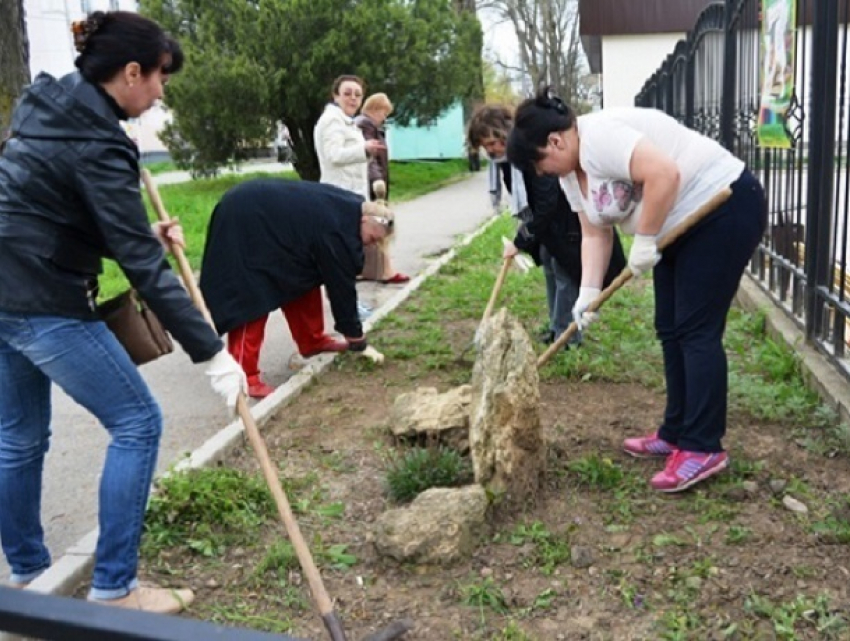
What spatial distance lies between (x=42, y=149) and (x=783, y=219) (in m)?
4.63

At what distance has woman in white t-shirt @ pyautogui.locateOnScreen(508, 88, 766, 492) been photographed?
3182mm

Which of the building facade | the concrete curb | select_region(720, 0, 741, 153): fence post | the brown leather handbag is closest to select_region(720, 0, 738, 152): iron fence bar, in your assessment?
select_region(720, 0, 741, 153): fence post

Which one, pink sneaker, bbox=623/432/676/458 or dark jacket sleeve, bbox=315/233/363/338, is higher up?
dark jacket sleeve, bbox=315/233/363/338

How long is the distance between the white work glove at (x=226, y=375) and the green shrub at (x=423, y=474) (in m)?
0.92

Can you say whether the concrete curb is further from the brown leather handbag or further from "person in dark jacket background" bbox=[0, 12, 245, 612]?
the brown leather handbag

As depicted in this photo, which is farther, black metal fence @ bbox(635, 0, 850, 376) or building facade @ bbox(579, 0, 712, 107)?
building facade @ bbox(579, 0, 712, 107)

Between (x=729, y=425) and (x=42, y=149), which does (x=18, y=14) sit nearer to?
(x=42, y=149)

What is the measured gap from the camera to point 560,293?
5465 mm

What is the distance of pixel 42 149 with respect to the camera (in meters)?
2.46

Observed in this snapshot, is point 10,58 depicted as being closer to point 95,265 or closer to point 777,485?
point 95,265

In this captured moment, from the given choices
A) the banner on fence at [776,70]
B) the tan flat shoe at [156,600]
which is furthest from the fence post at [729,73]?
the tan flat shoe at [156,600]

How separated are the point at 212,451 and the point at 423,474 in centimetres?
101

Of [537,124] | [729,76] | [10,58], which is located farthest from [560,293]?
[10,58]

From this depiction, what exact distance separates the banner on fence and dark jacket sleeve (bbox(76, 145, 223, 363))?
3725 millimetres
